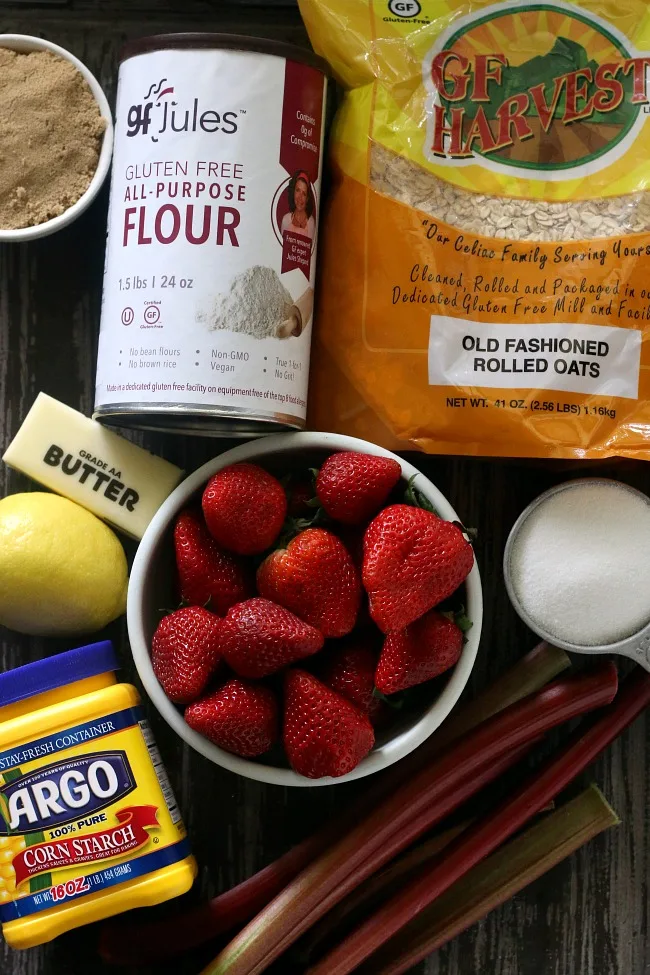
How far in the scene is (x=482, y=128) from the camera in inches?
34.7

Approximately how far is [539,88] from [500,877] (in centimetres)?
84

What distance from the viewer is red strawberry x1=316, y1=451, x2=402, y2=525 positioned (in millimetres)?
815

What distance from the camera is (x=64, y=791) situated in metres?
0.83

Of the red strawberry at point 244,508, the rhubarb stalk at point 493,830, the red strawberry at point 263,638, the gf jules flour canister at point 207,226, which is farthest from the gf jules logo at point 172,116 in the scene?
the rhubarb stalk at point 493,830

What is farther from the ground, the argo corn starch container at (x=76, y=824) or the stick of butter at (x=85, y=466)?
the stick of butter at (x=85, y=466)

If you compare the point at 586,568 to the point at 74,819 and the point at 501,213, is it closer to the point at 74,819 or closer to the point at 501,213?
the point at 501,213

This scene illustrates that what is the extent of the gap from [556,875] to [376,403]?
59 cm

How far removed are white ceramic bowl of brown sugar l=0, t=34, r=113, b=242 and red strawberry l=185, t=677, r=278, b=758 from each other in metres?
0.51

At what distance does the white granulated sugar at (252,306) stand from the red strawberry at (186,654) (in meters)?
0.28

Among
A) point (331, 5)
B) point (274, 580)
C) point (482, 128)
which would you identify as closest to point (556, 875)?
point (274, 580)

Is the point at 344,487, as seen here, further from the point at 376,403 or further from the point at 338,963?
the point at 338,963

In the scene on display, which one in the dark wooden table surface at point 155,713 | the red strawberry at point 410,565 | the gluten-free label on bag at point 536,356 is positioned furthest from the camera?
the dark wooden table surface at point 155,713

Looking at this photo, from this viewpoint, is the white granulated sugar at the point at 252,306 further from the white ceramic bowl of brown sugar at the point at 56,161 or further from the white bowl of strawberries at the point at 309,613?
the white ceramic bowl of brown sugar at the point at 56,161

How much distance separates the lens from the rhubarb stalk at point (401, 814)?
35.2 inches
